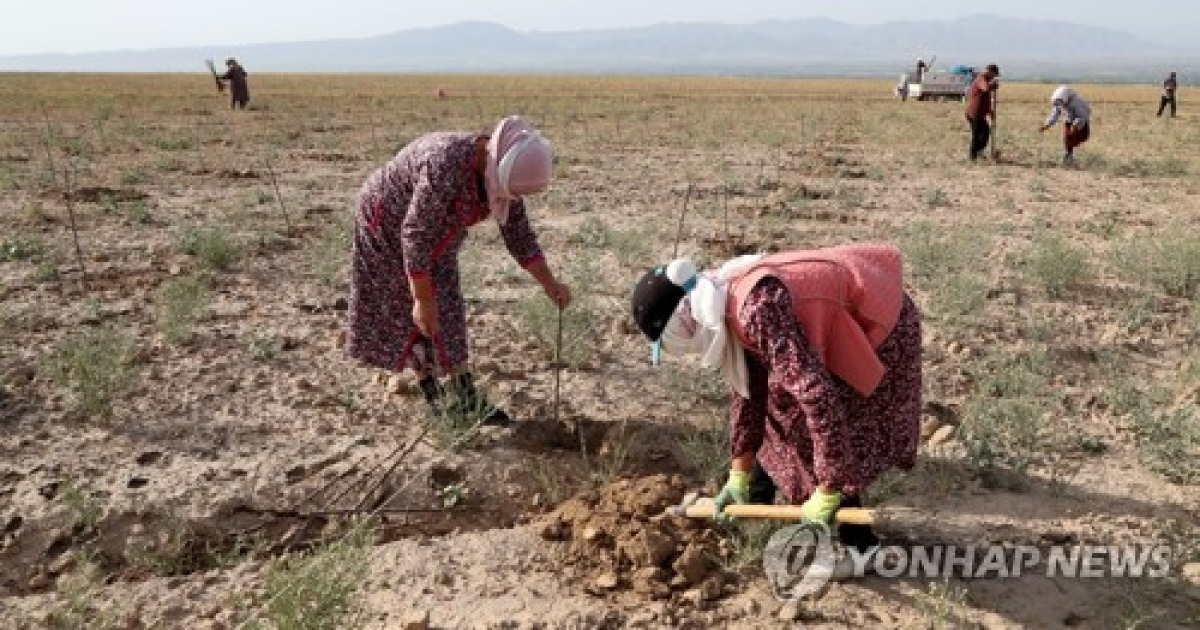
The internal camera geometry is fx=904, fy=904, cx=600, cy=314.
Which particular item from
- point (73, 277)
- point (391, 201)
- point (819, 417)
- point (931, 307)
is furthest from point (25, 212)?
point (819, 417)

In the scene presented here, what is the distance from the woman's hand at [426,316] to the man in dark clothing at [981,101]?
33.1 ft

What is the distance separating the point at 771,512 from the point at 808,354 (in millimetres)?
489

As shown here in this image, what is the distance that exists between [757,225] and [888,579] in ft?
17.3

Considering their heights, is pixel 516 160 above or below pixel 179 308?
above

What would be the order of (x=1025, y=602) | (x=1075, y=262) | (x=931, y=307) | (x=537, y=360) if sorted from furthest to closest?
(x=1075, y=262)
(x=931, y=307)
(x=537, y=360)
(x=1025, y=602)

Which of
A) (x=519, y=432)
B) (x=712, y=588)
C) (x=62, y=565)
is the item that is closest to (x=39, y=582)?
(x=62, y=565)

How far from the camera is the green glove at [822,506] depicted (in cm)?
226

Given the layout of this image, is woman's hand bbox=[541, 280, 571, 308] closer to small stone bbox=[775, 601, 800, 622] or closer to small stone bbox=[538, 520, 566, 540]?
small stone bbox=[538, 520, 566, 540]

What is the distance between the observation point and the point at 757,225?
770 cm

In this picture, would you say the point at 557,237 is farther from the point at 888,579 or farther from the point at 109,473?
the point at 888,579

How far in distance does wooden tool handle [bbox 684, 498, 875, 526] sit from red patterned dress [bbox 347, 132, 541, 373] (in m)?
1.18

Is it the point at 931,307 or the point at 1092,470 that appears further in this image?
the point at 931,307

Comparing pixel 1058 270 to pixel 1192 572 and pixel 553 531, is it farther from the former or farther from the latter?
pixel 553 531

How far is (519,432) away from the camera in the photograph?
12.1 feet
